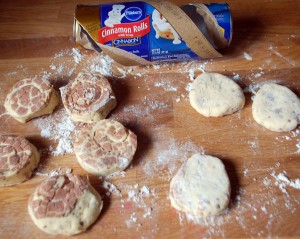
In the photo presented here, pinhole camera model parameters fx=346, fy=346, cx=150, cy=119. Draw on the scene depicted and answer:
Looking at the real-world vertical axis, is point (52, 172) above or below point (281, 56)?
below

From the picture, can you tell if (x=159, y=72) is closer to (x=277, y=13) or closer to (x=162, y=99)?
(x=162, y=99)

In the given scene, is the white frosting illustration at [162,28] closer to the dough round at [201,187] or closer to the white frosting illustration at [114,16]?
the white frosting illustration at [114,16]

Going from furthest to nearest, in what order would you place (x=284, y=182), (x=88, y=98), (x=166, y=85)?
1. (x=166, y=85)
2. (x=88, y=98)
3. (x=284, y=182)

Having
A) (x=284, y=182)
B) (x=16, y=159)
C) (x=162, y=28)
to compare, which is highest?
(x=162, y=28)

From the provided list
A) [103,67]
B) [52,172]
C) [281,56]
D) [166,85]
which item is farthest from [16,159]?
[281,56]

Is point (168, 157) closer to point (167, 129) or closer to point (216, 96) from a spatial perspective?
point (167, 129)

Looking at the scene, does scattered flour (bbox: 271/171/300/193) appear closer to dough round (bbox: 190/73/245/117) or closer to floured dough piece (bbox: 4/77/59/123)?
dough round (bbox: 190/73/245/117)
